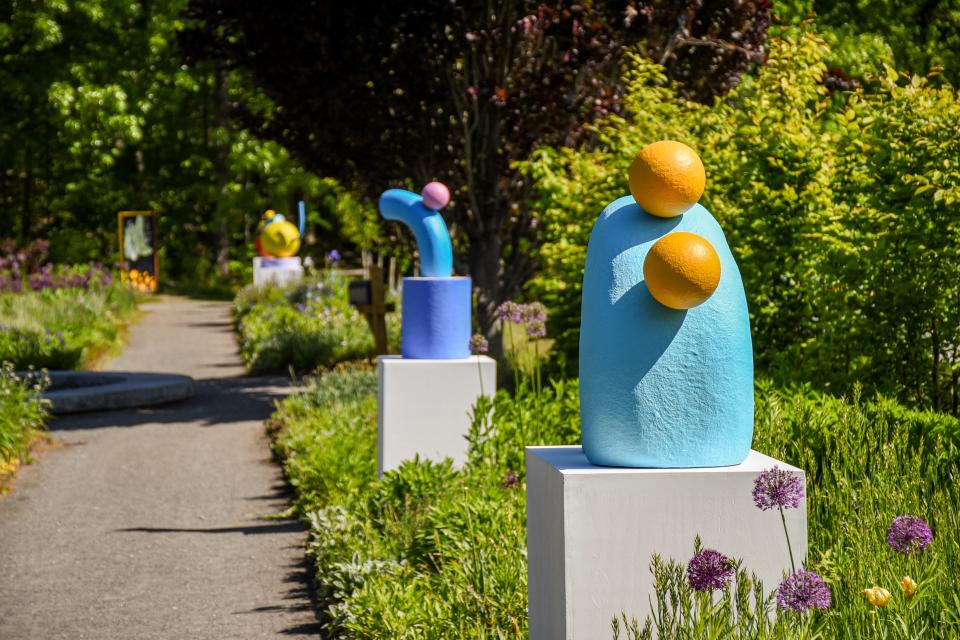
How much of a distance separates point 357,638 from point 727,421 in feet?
6.58

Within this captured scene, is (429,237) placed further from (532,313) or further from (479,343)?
(532,313)

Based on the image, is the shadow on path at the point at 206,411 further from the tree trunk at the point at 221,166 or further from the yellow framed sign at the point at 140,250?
the tree trunk at the point at 221,166

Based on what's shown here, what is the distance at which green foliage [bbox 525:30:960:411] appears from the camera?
625 cm

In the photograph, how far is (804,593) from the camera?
2455mm

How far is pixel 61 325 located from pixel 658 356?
1331 centimetres

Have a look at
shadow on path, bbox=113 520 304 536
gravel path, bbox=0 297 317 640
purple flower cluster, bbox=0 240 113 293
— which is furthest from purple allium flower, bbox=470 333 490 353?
purple flower cluster, bbox=0 240 113 293

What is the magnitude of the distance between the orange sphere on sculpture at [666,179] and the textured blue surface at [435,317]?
11.8 ft

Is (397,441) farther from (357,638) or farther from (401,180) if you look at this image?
(401,180)

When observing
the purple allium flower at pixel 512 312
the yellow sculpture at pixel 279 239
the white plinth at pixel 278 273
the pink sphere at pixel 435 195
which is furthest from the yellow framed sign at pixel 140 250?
the purple allium flower at pixel 512 312

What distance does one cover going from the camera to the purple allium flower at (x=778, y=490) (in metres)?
2.73

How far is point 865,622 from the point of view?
9.52ft

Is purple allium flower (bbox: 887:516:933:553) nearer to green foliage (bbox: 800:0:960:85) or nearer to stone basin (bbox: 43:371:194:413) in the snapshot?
stone basin (bbox: 43:371:194:413)

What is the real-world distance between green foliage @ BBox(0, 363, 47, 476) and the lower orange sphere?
21.6 ft

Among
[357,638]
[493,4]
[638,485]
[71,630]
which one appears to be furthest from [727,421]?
[493,4]
